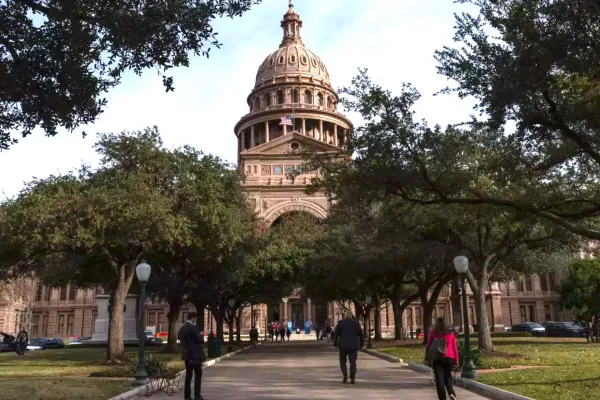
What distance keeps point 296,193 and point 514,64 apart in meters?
65.0

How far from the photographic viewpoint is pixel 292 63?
103000 millimetres

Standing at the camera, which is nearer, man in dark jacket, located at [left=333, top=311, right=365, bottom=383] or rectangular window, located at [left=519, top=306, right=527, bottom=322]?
man in dark jacket, located at [left=333, top=311, right=365, bottom=383]

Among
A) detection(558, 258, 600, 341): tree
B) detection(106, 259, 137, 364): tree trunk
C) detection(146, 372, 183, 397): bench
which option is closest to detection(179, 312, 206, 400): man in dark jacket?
detection(146, 372, 183, 397): bench

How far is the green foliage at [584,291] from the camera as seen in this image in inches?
1438

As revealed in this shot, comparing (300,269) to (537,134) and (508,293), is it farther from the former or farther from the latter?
(508,293)

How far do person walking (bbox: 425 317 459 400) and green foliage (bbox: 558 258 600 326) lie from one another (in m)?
30.2

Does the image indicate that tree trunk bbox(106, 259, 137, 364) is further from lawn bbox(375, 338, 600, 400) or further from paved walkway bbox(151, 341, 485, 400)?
lawn bbox(375, 338, 600, 400)

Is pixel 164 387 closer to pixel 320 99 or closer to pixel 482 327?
pixel 482 327

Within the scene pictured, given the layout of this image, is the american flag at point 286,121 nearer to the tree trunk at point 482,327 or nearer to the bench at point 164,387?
the tree trunk at point 482,327

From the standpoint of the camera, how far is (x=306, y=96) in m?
99.2

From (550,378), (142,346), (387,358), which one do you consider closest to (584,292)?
(387,358)

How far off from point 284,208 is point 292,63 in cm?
3799

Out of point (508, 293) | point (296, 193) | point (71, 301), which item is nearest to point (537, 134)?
point (296, 193)

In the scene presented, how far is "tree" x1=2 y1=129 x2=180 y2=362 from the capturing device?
1930 centimetres
